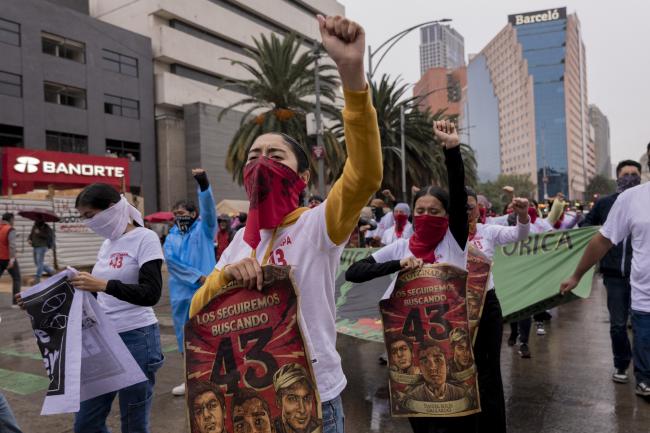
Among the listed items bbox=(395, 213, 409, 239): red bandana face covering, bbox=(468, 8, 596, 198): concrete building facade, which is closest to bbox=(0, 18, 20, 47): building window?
bbox=(395, 213, 409, 239): red bandana face covering

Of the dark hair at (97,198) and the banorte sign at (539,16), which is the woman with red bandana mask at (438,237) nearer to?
the dark hair at (97,198)

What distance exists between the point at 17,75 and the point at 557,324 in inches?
1203

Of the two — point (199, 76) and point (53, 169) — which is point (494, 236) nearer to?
point (53, 169)

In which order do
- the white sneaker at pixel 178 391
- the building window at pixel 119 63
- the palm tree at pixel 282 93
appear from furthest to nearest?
the building window at pixel 119 63, the palm tree at pixel 282 93, the white sneaker at pixel 178 391

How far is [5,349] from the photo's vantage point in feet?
23.5

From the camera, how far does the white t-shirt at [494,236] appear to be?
4.10 metres

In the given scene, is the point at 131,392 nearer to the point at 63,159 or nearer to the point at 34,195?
the point at 34,195

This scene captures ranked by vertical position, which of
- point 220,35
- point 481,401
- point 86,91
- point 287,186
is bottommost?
point 481,401

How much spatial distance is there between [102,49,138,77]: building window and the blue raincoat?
3227 cm

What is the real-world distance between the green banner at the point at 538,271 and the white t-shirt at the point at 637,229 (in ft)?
4.14

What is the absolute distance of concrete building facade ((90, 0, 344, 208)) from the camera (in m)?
36.2

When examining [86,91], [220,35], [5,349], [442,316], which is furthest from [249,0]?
[442,316]

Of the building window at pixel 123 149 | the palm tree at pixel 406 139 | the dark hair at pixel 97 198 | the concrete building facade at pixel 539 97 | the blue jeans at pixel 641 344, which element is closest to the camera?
the dark hair at pixel 97 198

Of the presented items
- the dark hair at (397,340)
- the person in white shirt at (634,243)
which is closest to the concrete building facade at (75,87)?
the dark hair at (397,340)
